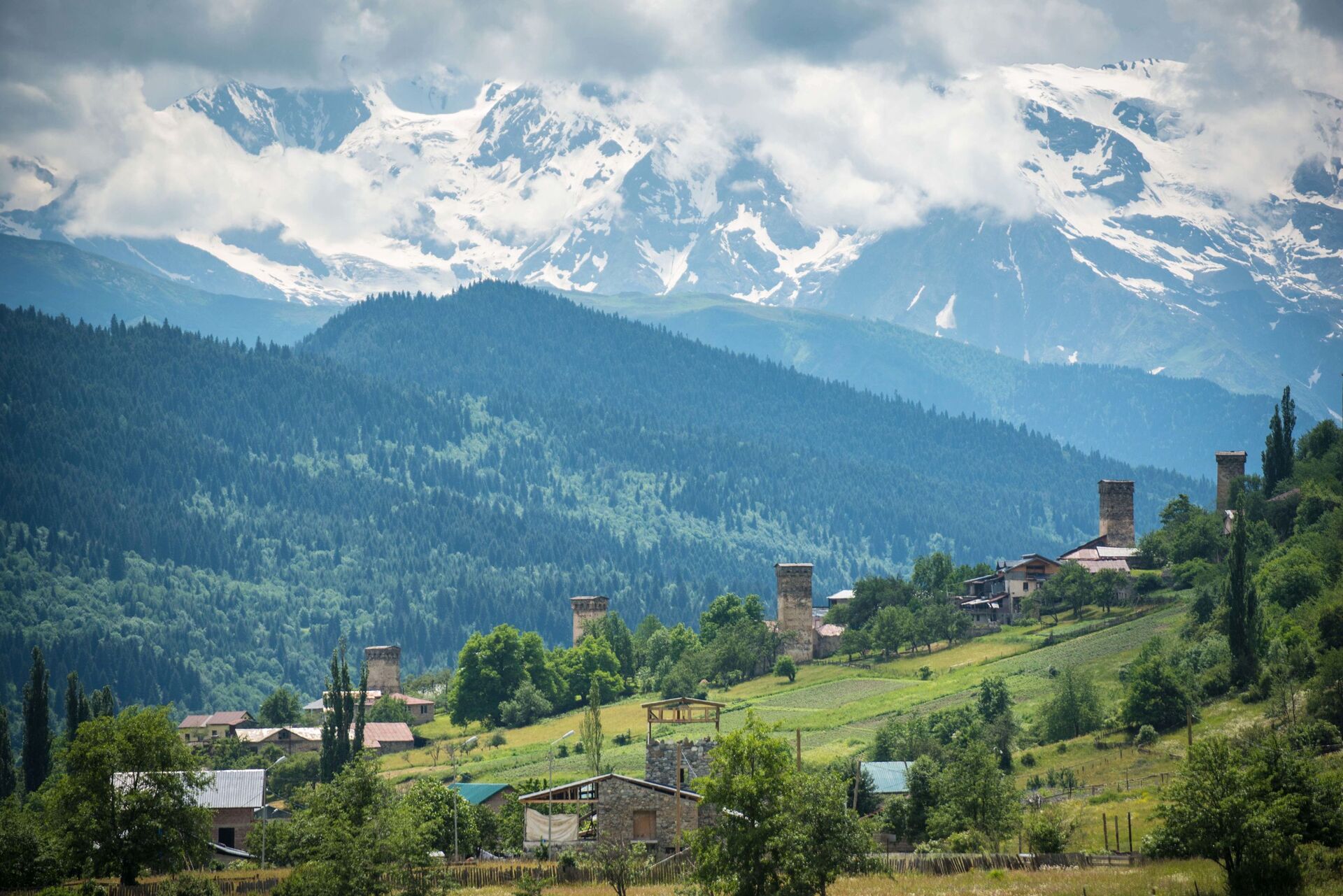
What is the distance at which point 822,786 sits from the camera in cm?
6094

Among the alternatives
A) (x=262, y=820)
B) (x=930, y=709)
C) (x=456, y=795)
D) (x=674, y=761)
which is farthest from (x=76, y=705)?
(x=674, y=761)

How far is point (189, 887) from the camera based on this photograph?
6269 cm

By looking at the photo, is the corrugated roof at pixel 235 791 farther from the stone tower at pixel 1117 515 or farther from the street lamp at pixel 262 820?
the stone tower at pixel 1117 515

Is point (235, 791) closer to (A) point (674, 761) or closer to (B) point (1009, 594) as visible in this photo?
(A) point (674, 761)

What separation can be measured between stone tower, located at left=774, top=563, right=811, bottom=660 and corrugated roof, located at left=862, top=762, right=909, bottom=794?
58.1 meters

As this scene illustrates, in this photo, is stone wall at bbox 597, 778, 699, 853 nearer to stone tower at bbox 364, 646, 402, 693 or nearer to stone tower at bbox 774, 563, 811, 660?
stone tower at bbox 774, 563, 811, 660

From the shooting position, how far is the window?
233ft

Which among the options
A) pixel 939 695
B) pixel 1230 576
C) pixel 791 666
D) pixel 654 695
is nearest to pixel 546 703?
pixel 654 695

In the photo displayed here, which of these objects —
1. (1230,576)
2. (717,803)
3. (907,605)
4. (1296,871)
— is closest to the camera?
(1296,871)

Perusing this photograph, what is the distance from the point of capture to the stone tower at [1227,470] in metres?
146

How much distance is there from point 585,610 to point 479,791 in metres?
92.7

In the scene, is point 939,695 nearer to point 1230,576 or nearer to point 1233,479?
point 1230,576

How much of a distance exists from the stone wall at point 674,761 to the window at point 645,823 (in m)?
1.35

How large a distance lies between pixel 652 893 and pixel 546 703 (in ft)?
283
